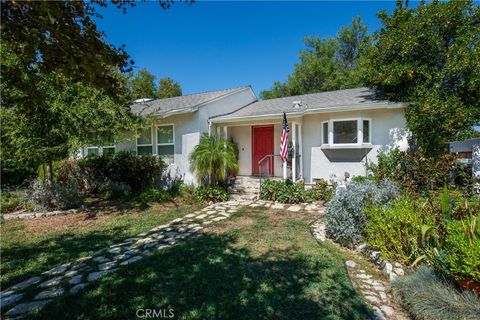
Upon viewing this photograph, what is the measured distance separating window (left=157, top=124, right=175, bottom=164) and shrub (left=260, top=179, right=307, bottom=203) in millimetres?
4569

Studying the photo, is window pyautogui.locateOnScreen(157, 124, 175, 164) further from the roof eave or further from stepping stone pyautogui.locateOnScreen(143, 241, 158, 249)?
stepping stone pyautogui.locateOnScreen(143, 241, 158, 249)

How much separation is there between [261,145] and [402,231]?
8.55 metres

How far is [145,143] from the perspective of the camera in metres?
12.4

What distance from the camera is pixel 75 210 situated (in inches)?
343

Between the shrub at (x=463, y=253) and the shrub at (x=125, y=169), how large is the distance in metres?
10.2

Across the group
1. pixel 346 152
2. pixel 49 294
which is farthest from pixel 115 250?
pixel 346 152

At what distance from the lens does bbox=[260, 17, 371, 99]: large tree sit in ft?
84.3

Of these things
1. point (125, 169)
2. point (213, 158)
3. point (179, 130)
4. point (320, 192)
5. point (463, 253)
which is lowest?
point (320, 192)

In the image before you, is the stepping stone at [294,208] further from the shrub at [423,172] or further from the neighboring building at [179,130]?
the neighboring building at [179,130]

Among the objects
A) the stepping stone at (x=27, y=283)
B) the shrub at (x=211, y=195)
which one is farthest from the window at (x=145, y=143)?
the stepping stone at (x=27, y=283)

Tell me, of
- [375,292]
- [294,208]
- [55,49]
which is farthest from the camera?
[294,208]

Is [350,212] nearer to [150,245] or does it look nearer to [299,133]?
[150,245]

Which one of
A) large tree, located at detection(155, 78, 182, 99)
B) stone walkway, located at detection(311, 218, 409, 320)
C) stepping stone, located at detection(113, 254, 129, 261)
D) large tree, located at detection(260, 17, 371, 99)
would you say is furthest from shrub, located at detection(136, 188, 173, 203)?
large tree, located at detection(155, 78, 182, 99)

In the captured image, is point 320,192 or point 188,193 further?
point 188,193
